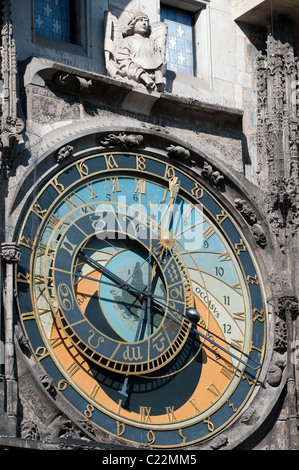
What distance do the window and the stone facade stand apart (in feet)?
0.39

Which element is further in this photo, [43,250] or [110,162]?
[110,162]

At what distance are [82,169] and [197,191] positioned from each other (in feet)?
3.78

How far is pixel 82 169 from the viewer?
13.8 m

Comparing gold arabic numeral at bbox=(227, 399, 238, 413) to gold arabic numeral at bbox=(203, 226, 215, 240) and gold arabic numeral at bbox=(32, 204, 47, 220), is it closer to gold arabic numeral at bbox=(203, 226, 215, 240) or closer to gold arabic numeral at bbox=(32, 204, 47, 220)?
gold arabic numeral at bbox=(203, 226, 215, 240)

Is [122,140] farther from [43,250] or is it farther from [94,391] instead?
[94,391]

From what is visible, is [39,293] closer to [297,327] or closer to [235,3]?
[297,327]

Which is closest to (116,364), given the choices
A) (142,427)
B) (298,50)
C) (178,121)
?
(142,427)

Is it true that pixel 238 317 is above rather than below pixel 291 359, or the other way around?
above

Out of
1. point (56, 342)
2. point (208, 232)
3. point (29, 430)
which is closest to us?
point (29, 430)

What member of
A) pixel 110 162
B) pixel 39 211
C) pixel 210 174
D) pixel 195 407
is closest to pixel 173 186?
pixel 210 174

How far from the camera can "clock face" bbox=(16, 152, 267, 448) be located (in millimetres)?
13156

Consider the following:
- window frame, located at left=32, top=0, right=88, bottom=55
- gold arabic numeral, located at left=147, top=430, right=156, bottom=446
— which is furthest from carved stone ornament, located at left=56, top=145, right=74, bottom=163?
gold arabic numeral, located at left=147, top=430, right=156, bottom=446

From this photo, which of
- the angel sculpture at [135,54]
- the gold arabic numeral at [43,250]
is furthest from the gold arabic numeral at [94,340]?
the angel sculpture at [135,54]
